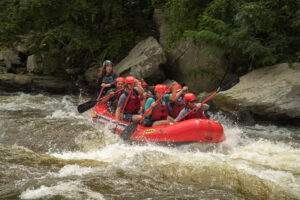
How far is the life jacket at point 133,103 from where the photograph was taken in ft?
21.6

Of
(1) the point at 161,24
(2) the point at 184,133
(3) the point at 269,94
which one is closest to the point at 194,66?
(1) the point at 161,24

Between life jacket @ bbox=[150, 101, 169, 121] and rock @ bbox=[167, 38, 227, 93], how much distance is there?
13.0 ft

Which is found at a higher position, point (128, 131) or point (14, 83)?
point (128, 131)

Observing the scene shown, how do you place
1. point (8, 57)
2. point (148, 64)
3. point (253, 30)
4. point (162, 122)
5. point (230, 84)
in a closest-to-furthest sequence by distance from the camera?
1. point (162, 122)
2. point (230, 84)
3. point (253, 30)
4. point (148, 64)
5. point (8, 57)

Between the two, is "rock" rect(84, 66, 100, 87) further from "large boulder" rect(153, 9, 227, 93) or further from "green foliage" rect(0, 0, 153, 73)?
"large boulder" rect(153, 9, 227, 93)

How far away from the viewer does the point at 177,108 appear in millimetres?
6613

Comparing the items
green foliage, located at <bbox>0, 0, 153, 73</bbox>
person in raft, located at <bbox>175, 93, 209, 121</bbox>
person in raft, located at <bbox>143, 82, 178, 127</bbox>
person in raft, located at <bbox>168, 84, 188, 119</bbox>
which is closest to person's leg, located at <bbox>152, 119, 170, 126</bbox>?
person in raft, located at <bbox>143, 82, 178, 127</bbox>

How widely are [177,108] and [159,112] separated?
677mm

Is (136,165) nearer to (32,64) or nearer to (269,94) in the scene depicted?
(269,94)

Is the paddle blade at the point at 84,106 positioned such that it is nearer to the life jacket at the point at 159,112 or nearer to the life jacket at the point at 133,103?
the life jacket at the point at 133,103

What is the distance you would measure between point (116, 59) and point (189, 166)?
29.0 ft

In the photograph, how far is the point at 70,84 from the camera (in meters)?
12.8

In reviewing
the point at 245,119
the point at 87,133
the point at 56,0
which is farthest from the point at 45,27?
the point at 245,119

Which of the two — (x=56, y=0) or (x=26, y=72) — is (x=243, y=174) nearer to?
(x=56, y=0)
